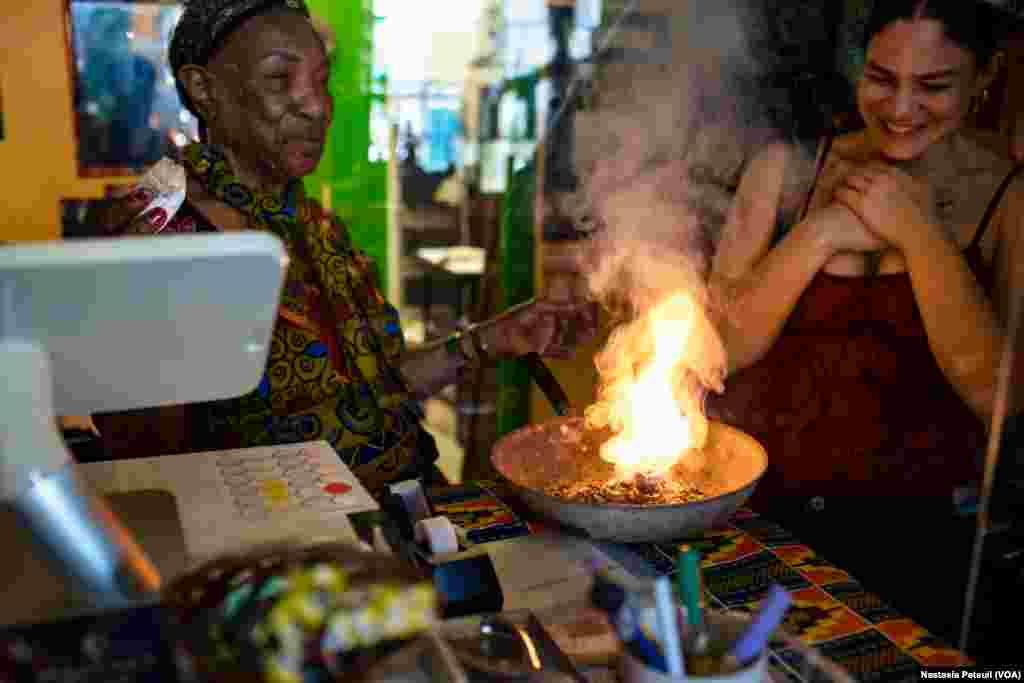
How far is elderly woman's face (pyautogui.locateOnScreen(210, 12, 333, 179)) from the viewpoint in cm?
166

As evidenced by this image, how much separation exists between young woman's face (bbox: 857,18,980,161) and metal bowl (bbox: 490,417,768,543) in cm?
52

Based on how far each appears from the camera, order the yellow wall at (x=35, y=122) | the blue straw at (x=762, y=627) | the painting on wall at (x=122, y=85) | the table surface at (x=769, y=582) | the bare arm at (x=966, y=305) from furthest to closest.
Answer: the painting on wall at (x=122, y=85)
the yellow wall at (x=35, y=122)
the bare arm at (x=966, y=305)
the table surface at (x=769, y=582)
the blue straw at (x=762, y=627)

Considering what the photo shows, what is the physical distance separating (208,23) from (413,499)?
971 millimetres

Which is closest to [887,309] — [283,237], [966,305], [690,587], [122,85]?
[966,305]

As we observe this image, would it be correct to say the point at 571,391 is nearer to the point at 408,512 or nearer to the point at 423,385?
the point at 423,385

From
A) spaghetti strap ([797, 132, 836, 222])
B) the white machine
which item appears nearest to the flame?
spaghetti strap ([797, 132, 836, 222])

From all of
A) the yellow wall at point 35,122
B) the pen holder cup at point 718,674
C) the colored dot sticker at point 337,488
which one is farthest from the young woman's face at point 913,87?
the yellow wall at point 35,122

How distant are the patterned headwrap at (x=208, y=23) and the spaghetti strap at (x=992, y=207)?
1209mm

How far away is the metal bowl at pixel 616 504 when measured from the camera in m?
1.18

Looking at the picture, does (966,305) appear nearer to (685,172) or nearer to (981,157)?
(981,157)

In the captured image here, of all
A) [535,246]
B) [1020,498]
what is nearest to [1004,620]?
[1020,498]

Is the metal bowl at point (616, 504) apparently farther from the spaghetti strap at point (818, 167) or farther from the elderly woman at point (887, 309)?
the spaghetti strap at point (818, 167)

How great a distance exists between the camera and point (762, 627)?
2.68ft

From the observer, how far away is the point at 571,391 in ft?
6.28
